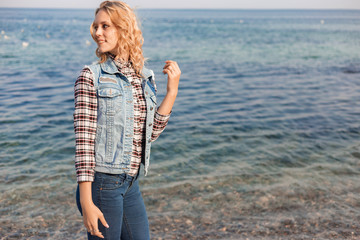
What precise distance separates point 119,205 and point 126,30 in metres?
1.37

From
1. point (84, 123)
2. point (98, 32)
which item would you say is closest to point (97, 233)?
point (84, 123)

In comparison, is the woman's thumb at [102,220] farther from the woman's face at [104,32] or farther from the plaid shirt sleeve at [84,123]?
the woman's face at [104,32]

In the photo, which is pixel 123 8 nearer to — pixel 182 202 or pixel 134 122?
pixel 134 122

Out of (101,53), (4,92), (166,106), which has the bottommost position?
(4,92)

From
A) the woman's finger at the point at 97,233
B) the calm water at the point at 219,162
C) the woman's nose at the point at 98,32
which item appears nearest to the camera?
the woman's finger at the point at 97,233

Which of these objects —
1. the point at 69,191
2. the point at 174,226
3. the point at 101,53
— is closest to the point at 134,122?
the point at 101,53

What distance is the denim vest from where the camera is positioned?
2.52 m

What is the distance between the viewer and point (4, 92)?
14.1 meters

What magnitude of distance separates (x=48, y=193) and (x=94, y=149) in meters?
4.55

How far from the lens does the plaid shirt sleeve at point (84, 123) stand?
240 centimetres

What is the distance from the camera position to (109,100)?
2527 millimetres

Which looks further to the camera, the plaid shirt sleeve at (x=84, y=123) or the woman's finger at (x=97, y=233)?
the woman's finger at (x=97, y=233)

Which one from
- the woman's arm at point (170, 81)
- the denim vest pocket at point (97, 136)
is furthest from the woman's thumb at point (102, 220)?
the woman's arm at point (170, 81)

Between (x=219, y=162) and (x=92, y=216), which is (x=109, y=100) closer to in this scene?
(x=92, y=216)
